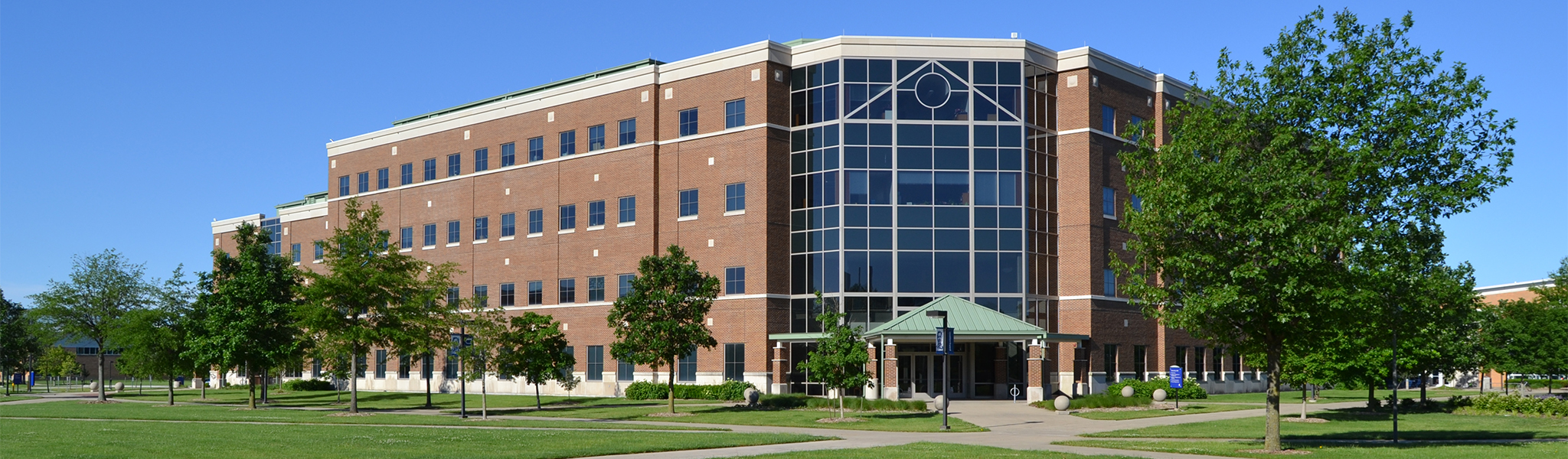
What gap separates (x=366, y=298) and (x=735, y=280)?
18301 mm

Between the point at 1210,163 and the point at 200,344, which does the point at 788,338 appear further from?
the point at 1210,163

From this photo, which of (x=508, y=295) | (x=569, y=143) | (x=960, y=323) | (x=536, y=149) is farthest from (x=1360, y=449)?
(x=508, y=295)

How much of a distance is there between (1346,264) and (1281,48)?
471cm

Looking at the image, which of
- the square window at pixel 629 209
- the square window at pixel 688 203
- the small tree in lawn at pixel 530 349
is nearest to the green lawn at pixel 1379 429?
the small tree in lawn at pixel 530 349

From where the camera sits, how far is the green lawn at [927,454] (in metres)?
22.7

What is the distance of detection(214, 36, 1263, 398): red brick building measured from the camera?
55.1 m

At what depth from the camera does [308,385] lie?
77.4m

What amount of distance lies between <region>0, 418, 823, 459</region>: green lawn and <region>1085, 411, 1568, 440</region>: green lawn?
394 inches

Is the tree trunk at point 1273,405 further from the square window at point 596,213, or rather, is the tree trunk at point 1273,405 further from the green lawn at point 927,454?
the square window at point 596,213

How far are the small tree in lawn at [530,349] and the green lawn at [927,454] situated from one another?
25.9m

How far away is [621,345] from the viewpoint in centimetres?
4319

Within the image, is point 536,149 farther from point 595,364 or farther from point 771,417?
point 771,417

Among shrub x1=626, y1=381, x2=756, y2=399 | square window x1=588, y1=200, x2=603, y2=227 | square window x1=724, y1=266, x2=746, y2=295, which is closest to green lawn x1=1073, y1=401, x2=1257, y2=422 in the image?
shrub x1=626, y1=381, x2=756, y2=399

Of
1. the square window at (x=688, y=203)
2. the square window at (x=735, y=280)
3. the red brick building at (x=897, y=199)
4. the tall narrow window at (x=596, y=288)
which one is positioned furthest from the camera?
the tall narrow window at (x=596, y=288)
